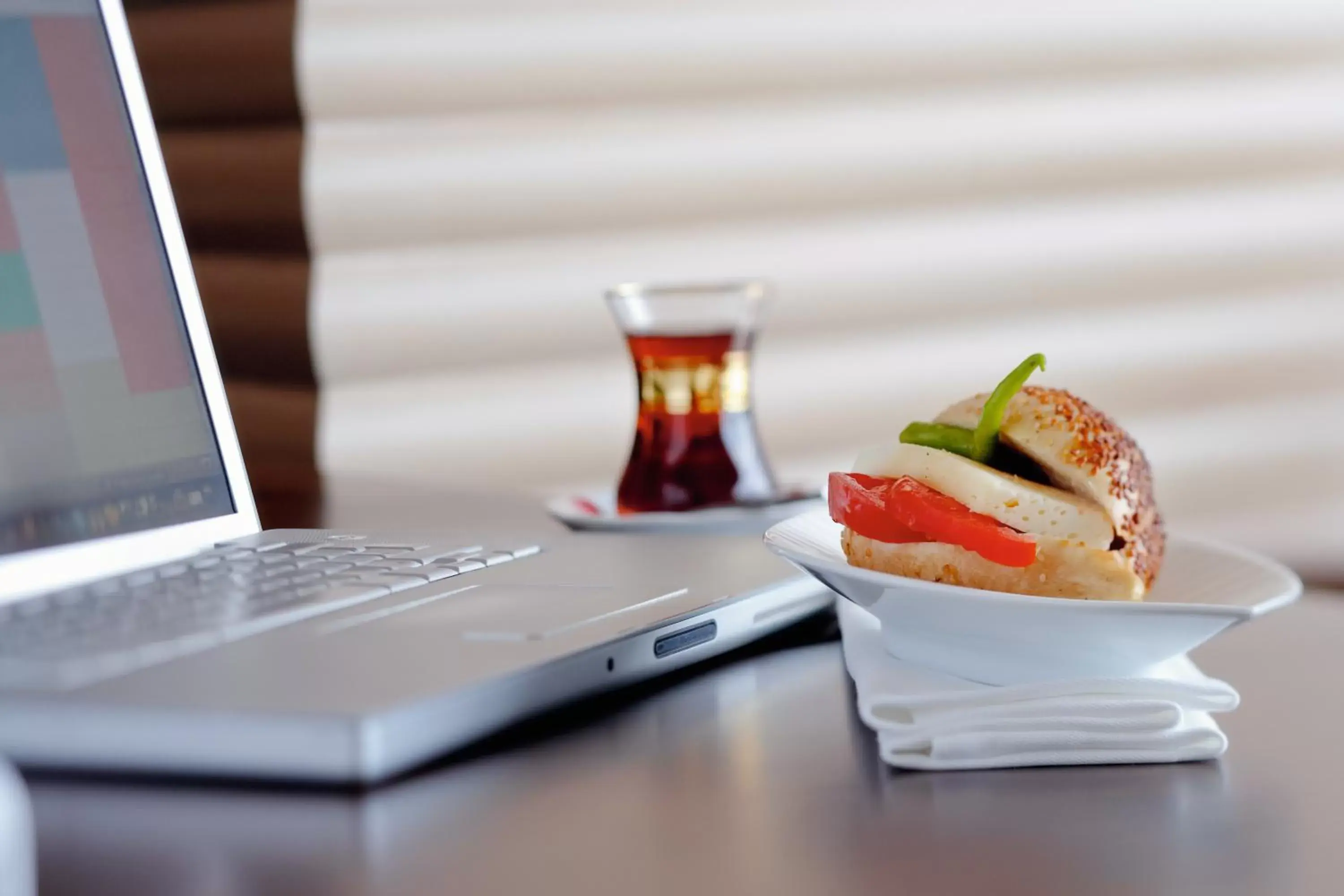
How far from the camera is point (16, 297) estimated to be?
2.39 feet

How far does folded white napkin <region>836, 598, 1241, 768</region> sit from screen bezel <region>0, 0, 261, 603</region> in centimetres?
37

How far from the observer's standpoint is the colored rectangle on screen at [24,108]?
75 centimetres

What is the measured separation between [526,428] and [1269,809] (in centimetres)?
151

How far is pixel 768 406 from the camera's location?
1.97 metres

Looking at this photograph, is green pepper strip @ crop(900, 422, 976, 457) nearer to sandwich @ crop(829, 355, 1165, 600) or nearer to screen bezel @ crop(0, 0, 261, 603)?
sandwich @ crop(829, 355, 1165, 600)

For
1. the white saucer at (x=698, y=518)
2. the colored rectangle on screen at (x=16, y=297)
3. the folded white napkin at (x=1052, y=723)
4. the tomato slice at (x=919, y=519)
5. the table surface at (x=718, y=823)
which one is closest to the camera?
the table surface at (x=718, y=823)

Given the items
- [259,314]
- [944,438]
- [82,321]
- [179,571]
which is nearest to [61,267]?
[82,321]

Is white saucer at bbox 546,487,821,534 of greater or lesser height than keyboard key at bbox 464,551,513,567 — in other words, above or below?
below

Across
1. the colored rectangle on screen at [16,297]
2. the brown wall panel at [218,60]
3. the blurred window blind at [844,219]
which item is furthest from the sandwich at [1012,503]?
the brown wall panel at [218,60]

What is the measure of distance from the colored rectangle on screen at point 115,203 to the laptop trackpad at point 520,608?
25cm

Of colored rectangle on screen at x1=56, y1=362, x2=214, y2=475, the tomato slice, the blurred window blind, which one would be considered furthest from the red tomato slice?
the blurred window blind

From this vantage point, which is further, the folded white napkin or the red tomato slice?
the red tomato slice

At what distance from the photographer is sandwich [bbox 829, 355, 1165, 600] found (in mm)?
622

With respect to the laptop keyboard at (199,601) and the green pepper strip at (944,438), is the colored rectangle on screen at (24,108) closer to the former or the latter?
the laptop keyboard at (199,601)
